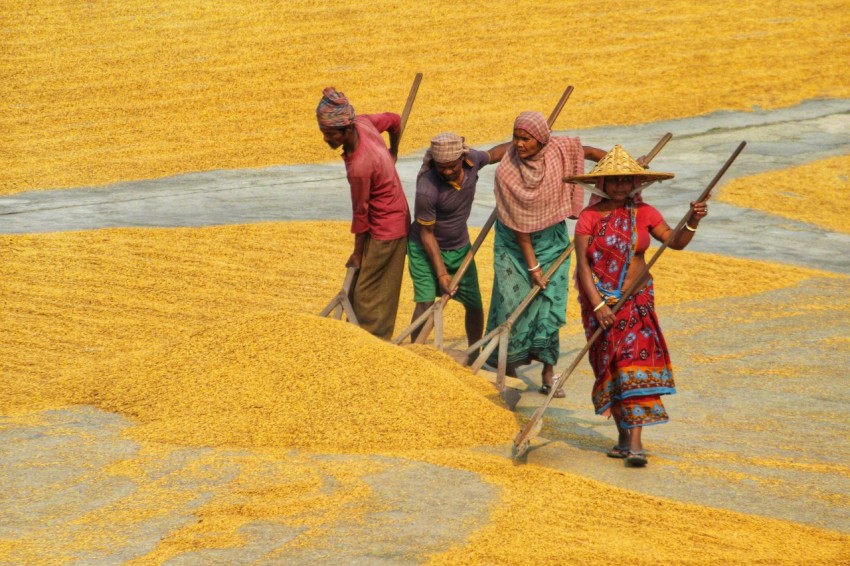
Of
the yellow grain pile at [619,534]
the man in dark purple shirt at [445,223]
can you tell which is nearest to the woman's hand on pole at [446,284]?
the man in dark purple shirt at [445,223]

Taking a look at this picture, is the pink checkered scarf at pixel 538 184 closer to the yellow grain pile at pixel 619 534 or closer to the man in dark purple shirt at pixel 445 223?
the man in dark purple shirt at pixel 445 223

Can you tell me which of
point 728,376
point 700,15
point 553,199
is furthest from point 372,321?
point 700,15

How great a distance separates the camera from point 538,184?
712 centimetres

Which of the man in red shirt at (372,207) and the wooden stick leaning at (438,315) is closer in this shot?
the man in red shirt at (372,207)

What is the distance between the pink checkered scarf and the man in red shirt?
0.70 m

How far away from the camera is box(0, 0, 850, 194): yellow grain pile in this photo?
15.0 meters

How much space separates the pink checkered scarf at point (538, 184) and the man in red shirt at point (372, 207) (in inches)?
27.4

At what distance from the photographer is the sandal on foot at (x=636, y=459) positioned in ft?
19.4

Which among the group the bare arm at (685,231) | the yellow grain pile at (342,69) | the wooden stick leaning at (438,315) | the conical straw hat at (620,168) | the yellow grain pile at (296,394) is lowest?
the yellow grain pile at (296,394)

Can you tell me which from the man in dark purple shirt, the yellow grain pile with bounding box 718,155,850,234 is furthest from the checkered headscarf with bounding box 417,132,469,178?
the yellow grain pile with bounding box 718,155,850,234

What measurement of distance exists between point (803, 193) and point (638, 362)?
27.1 ft

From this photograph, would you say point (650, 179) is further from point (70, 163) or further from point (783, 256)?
point (70, 163)

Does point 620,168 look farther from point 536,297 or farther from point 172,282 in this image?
point 172,282

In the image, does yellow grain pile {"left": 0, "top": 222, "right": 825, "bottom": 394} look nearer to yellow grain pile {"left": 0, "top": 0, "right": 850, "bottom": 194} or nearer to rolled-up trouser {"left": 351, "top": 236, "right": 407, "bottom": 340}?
rolled-up trouser {"left": 351, "top": 236, "right": 407, "bottom": 340}
